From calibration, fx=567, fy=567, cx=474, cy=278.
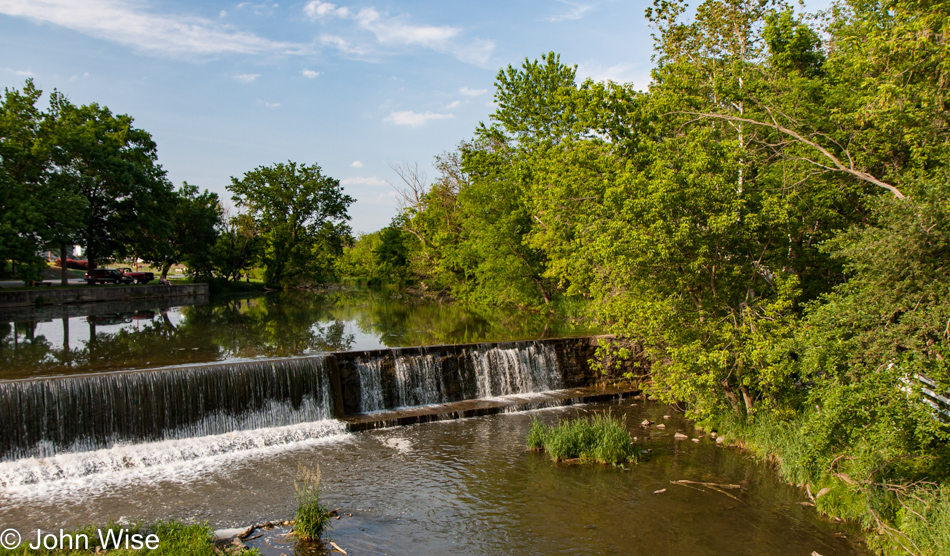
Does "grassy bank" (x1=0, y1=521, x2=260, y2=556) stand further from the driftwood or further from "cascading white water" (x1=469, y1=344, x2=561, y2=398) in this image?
"cascading white water" (x1=469, y1=344, x2=561, y2=398)

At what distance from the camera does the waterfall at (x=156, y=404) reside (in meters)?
10.7

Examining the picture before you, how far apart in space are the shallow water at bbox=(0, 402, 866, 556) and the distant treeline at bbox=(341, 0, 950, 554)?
3.11 feet

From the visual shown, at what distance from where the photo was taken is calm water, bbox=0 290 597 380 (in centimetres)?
1606

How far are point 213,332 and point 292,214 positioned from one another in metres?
33.4

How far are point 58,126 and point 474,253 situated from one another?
83.3 ft

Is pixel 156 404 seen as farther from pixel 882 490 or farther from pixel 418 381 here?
pixel 882 490

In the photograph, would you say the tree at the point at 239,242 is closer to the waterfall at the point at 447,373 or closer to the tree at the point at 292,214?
the tree at the point at 292,214

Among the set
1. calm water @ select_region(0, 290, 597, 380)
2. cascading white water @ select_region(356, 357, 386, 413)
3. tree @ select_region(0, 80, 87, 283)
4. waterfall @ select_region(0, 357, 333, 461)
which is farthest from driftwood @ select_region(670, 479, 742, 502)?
tree @ select_region(0, 80, 87, 283)

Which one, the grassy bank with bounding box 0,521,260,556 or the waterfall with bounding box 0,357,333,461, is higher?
the waterfall with bounding box 0,357,333,461

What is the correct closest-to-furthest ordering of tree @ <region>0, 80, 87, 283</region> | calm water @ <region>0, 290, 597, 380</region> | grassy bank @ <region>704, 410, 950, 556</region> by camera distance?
grassy bank @ <region>704, 410, 950, 556</region>, calm water @ <region>0, 290, 597, 380</region>, tree @ <region>0, 80, 87, 283</region>

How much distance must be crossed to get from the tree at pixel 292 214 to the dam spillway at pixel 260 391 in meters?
41.8

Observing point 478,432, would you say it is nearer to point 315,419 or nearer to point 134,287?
point 315,419

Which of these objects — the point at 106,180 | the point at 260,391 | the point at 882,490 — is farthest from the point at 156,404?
the point at 106,180

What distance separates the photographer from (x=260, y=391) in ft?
42.2
